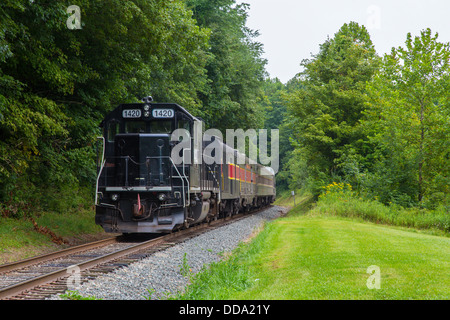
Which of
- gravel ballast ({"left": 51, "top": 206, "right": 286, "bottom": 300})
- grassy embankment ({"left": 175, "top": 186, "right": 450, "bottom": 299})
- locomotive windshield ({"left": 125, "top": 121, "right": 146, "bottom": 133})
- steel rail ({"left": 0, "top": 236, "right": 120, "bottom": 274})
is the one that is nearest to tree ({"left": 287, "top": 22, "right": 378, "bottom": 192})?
grassy embankment ({"left": 175, "top": 186, "right": 450, "bottom": 299})

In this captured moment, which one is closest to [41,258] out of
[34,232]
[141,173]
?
[34,232]

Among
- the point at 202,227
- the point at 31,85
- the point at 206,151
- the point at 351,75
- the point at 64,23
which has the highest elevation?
the point at 351,75

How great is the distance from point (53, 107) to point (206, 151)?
645 centimetres

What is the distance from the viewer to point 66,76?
13.3 metres

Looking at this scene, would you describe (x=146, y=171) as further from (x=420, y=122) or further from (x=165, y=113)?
(x=420, y=122)

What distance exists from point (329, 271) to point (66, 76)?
9260 mm

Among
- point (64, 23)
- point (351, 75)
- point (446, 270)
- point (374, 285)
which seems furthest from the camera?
point (351, 75)

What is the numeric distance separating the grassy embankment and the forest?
20.4 feet

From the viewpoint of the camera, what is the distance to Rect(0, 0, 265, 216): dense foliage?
1168cm

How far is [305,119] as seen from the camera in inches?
1193

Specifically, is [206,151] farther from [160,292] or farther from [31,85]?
[160,292]

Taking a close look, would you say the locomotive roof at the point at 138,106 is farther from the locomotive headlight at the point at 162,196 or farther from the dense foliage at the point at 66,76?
the locomotive headlight at the point at 162,196
